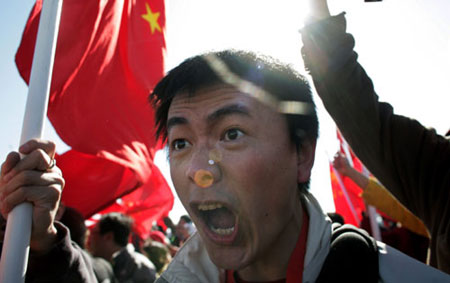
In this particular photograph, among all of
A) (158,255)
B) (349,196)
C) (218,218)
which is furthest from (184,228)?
(218,218)

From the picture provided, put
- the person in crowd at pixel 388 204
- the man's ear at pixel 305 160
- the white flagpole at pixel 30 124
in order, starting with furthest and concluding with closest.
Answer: the person in crowd at pixel 388 204 < the man's ear at pixel 305 160 < the white flagpole at pixel 30 124

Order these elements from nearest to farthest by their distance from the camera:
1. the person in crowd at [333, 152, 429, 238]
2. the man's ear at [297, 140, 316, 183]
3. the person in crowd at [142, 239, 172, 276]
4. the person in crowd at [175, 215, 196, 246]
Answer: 1. the man's ear at [297, 140, 316, 183]
2. the person in crowd at [333, 152, 429, 238]
3. the person in crowd at [142, 239, 172, 276]
4. the person in crowd at [175, 215, 196, 246]

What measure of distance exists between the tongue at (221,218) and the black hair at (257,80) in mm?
393

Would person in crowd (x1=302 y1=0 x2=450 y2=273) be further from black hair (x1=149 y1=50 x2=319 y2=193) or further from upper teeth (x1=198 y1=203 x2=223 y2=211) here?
upper teeth (x1=198 y1=203 x2=223 y2=211)

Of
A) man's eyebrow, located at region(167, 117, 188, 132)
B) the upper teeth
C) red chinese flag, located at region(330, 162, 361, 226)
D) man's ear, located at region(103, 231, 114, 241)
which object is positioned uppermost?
man's eyebrow, located at region(167, 117, 188, 132)

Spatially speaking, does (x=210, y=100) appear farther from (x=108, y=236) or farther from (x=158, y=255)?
(x=158, y=255)

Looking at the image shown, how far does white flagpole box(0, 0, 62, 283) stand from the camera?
4.21 feet

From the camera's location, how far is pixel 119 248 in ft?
15.2

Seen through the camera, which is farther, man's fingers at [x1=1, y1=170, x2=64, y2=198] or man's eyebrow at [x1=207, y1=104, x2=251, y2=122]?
man's eyebrow at [x1=207, y1=104, x2=251, y2=122]

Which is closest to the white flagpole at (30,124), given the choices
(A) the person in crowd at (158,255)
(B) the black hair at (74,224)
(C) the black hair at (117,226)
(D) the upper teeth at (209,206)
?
(D) the upper teeth at (209,206)

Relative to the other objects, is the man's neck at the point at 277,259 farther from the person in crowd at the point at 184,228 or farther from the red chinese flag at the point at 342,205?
the person in crowd at the point at 184,228

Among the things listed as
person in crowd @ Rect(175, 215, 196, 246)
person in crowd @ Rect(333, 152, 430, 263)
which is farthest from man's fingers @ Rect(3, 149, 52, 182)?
person in crowd @ Rect(175, 215, 196, 246)

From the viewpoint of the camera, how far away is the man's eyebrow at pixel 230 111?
1454 mm

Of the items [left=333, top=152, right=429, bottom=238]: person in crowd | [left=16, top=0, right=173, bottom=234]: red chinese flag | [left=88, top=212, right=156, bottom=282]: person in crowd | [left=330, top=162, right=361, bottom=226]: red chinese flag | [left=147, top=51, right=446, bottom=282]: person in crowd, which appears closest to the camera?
[left=147, top=51, right=446, bottom=282]: person in crowd
